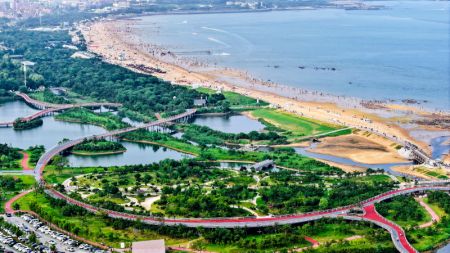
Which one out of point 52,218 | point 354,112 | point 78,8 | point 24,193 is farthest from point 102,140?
point 78,8

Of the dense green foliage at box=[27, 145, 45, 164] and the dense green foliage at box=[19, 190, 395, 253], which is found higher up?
the dense green foliage at box=[19, 190, 395, 253]

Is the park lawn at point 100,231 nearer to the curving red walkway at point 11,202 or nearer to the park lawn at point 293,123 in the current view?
the curving red walkway at point 11,202

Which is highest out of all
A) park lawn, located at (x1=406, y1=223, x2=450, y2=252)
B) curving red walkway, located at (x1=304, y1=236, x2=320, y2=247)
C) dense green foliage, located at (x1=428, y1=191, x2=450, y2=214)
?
dense green foliage, located at (x1=428, y1=191, x2=450, y2=214)

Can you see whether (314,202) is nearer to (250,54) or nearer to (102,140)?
(102,140)

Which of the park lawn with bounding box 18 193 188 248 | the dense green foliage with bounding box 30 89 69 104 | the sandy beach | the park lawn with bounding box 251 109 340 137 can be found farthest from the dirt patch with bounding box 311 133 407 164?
the dense green foliage with bounding box 30 89 69 104

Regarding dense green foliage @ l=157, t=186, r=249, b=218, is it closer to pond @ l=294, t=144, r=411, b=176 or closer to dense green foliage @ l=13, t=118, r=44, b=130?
pond @ l=294, t=144, r=411, b=176

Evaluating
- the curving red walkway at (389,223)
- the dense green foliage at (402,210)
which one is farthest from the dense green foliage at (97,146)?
the dense green foliage at (402,210)
